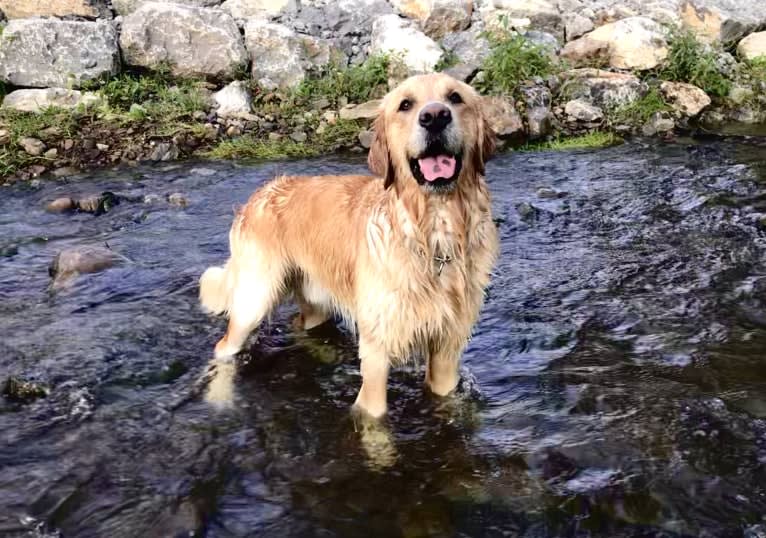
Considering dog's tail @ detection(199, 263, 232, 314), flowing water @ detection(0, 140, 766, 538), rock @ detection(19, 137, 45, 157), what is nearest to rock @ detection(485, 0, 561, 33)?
flowing water @ detection(0, 140, 766, 538)

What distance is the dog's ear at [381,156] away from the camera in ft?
13.2

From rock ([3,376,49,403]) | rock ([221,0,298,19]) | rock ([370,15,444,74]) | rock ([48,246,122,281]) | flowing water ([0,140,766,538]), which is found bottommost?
flowing water ([0,140,766,538])

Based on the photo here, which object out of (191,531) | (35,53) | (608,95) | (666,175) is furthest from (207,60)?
(191,531)

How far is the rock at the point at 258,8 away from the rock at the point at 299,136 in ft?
10.7

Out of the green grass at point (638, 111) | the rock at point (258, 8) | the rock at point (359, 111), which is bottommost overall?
the green grass at point (638, 111)

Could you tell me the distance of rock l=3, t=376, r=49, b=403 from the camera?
14.6 ft

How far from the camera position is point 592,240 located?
22.7 ft

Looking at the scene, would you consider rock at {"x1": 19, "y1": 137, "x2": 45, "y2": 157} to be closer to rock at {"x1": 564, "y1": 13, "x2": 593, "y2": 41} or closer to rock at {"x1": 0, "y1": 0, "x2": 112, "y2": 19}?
rock at {"x1": 0, "y1": 0, "x2": 112, "y2": 19}

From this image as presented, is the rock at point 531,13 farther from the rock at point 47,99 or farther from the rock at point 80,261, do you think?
the rock at point 80,261

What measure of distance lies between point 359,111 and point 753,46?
6.81m

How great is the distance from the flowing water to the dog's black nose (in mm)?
1628

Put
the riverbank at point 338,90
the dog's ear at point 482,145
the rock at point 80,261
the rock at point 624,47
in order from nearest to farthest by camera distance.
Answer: the dog's ear at point 482,145
the rock at point 80,261
the riverbank at point 338,90
the rock at point 624,47

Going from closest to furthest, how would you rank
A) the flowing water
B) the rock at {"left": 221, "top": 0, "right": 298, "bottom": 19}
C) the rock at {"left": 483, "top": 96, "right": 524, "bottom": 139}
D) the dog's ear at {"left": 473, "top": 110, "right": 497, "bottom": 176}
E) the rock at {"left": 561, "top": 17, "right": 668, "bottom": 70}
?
the flowing water → the dog's ear at {"left": 473, "top": 110, "right": 497, "bottom": 176} → the rock at {"left": 483, "top": 96, "right": 524, "bottom": 139} → the rock at {"left": 561, "top": 17, "right": 668, "bottom": 70} → the rock at {"left": 221, "top": 0, "right": 298, "bottom": 19}

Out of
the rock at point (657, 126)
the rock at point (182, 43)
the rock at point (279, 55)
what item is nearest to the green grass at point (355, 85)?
the rock at point (279, 55)
